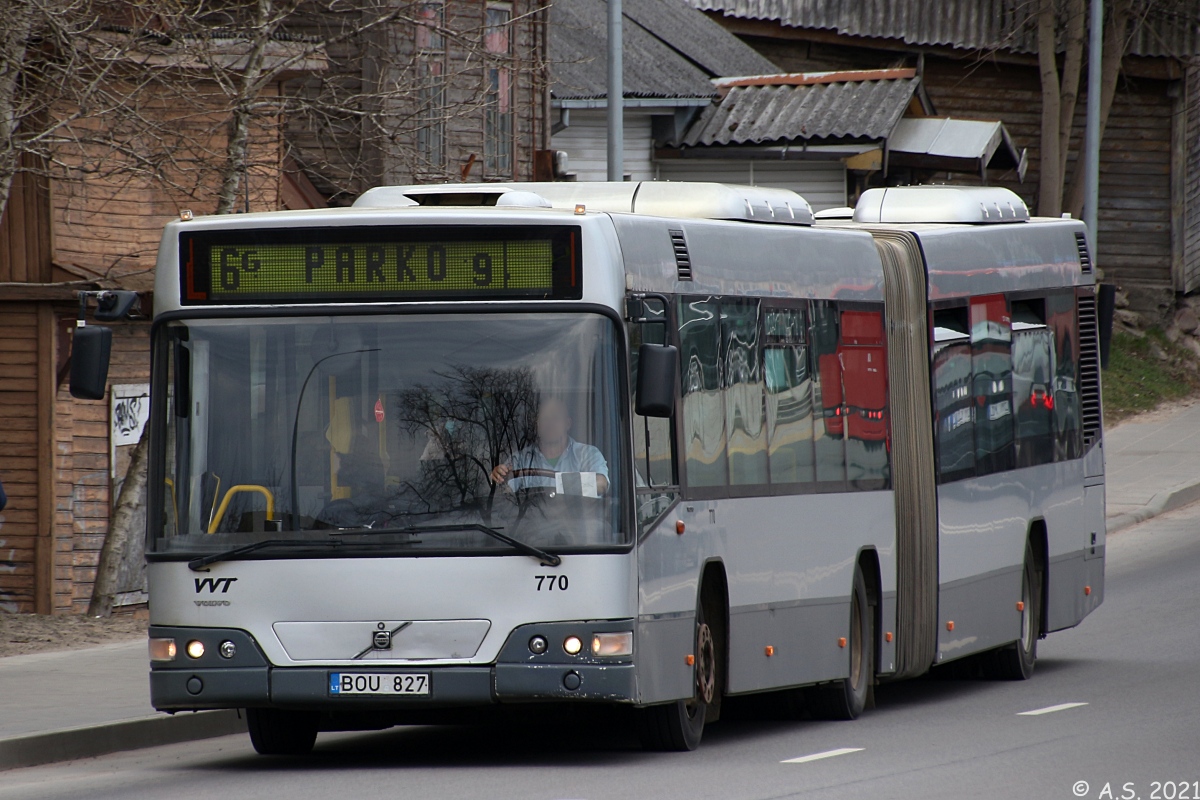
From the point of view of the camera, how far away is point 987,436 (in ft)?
46.0

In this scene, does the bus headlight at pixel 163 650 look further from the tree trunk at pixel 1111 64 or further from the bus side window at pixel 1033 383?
the tree trunk at pixel 1111 64

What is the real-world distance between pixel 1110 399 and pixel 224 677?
25090mm

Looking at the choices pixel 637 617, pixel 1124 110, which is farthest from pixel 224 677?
pixel 1124 110

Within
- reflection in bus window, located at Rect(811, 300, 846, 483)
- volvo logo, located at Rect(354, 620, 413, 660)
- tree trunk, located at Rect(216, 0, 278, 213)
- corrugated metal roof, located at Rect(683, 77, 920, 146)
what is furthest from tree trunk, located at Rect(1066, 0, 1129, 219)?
volvo logo, located at Rect(354, 620, 413, 660)

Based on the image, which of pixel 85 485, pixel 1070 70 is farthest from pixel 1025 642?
pixel 1070 70

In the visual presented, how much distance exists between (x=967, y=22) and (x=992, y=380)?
81.1ft

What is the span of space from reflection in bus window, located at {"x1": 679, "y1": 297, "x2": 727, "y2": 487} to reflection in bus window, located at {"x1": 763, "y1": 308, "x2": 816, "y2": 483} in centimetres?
62

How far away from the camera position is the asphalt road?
29.3 feet

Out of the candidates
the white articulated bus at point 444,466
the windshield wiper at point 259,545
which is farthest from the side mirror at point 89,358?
the windshield wiper at point 259,545

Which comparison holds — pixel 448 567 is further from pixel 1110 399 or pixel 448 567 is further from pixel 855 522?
pixel 1110 399

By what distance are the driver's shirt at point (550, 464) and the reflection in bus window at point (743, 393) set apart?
151 cm

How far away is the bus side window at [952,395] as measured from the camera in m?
13.3

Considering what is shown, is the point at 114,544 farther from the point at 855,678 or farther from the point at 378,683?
the point at 378,683

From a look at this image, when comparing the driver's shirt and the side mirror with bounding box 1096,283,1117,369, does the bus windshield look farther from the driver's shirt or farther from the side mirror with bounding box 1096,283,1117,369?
the side mirror with bounding box 1096,283,1117,369
